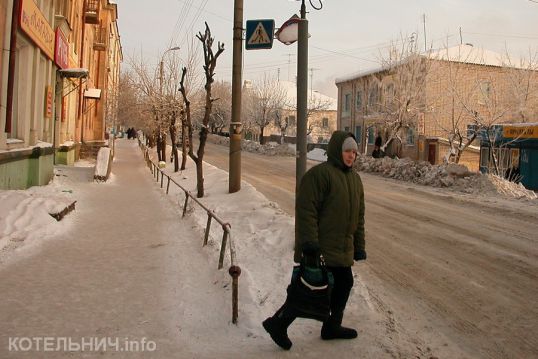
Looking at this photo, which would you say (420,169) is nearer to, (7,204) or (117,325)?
(7,204)

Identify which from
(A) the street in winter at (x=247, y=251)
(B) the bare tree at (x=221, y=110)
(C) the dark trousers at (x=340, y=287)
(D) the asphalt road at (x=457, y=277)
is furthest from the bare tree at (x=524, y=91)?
(B) the bare tree at (x=221, y=110)

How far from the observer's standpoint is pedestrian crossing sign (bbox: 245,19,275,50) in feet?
29.7

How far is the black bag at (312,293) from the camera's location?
11.7 ft

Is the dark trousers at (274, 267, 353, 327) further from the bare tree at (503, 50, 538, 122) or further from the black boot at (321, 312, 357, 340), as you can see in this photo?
the bare tree at (503, 50, 538, 122)

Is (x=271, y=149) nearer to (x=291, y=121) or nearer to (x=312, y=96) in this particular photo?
(x=291, y=121)

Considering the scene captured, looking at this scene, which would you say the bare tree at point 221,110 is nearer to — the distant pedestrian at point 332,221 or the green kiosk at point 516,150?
the green kiosk at point 516,150

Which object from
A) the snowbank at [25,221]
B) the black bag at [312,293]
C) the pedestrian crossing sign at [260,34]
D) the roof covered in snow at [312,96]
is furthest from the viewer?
the roof covered in snow at [312,96]

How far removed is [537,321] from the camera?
462 cm

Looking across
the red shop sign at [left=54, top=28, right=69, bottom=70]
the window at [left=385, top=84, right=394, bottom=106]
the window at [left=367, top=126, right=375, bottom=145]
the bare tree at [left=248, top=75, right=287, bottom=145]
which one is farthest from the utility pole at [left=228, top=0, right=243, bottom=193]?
the bare tree at [left=248, top=75, right=287, bottom=145]

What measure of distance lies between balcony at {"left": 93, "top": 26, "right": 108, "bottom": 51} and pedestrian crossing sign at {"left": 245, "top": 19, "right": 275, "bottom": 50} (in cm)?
2382

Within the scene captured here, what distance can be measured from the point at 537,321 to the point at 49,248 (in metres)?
6.47

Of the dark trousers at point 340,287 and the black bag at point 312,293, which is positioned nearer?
the black bag at point 312,293

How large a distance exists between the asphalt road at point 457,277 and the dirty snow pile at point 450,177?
394 cm

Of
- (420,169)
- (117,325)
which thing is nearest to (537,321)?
(117,325)
